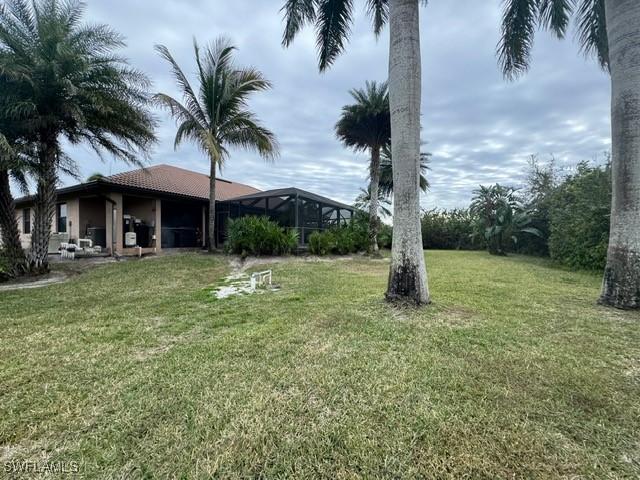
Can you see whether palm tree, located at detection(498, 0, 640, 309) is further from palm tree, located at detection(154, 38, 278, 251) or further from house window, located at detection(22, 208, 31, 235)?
house window, located at detection(22, 208, 31, 235)

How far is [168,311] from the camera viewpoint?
182 inches

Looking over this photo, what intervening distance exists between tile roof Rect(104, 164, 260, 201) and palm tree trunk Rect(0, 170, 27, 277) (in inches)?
150

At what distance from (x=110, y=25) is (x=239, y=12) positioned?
385cm

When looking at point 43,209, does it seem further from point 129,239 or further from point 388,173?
point 388,173

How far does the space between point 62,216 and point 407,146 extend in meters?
17.0

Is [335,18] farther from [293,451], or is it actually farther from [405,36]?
[293,451]

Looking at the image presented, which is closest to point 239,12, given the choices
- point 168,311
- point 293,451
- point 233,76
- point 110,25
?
point 110,25

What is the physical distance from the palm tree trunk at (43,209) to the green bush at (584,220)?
55.2ft

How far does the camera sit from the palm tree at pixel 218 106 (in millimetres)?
11269

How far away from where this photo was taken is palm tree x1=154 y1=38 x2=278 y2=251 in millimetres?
11269

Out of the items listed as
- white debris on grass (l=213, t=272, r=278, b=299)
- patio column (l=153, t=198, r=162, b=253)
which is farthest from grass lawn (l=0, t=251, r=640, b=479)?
patio column (l=153, t=198, r=162, b=253)

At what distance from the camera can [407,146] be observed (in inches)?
→ 178

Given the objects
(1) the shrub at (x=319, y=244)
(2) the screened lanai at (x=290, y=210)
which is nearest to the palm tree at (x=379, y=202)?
(2) the screened lanai at (x=290, y=210)

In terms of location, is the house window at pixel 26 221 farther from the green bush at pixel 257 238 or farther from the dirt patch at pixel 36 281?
the green bush at pixel 257 238
